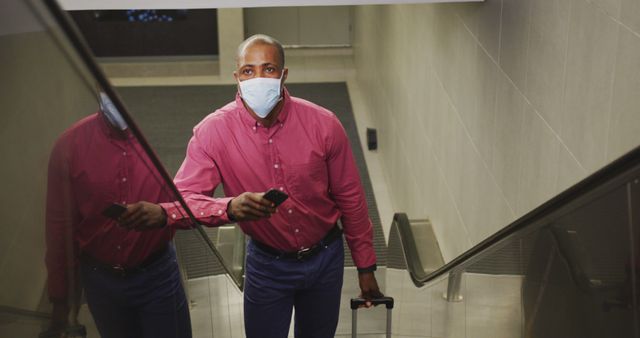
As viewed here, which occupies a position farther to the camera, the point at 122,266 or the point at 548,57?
the point at 548,57

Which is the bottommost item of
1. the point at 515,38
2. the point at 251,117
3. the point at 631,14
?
the point at 251,117

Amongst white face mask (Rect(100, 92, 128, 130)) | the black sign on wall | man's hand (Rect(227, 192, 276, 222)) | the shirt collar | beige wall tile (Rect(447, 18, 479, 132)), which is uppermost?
white face mask (Rect(100, 92, 128, 130))

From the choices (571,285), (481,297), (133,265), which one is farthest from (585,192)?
(481,297)

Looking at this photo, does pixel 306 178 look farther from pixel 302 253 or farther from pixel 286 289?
pixel 286 289

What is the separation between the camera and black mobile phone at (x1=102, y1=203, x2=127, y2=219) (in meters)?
1.86

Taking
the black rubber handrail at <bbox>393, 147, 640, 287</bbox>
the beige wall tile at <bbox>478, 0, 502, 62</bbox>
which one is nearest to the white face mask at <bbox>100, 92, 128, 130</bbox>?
the black rubber handrail at <bbox>393, 147, 640, 287</bbox>

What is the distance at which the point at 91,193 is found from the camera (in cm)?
177

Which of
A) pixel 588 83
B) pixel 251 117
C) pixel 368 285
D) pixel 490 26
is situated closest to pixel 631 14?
pixel 588 83

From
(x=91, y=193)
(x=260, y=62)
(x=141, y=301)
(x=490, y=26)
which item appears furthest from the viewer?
(x=490, y=26)

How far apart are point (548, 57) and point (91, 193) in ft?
8.30

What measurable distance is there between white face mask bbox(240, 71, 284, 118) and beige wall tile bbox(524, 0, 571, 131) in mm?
1093

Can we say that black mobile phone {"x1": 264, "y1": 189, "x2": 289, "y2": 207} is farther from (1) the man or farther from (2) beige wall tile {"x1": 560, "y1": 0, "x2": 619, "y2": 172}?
(2) beige wall tile {"x1": 560, "y1": 0, "x2": 619, "y2": 172}

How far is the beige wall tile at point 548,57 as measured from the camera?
12.1 feet

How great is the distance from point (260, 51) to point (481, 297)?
49.3 inches
